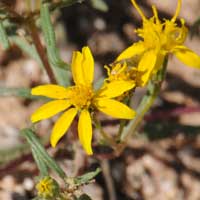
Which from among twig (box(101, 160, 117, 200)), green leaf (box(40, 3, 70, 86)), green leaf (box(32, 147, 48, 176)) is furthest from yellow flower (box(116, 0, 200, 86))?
twig (box(101, 160, 117, 200))

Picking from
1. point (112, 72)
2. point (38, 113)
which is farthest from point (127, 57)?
point (38, 113)

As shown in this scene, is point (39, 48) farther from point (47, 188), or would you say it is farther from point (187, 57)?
point (47, 188)

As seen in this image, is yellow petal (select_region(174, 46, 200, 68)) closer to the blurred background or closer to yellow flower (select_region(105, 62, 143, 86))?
yellow flower (select_region(105, 62, 143, 86))

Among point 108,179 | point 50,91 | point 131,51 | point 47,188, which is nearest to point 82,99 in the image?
point 50,91

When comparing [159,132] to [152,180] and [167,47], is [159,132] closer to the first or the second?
[152,180]

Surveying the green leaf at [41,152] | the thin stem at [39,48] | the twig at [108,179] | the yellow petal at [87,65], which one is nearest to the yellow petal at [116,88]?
the yellow petal at [87,65]

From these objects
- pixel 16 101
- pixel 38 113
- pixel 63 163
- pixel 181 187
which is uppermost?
pixel 38 113

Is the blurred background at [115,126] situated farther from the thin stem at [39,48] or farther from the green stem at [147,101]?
the thin stem at [39,48]
